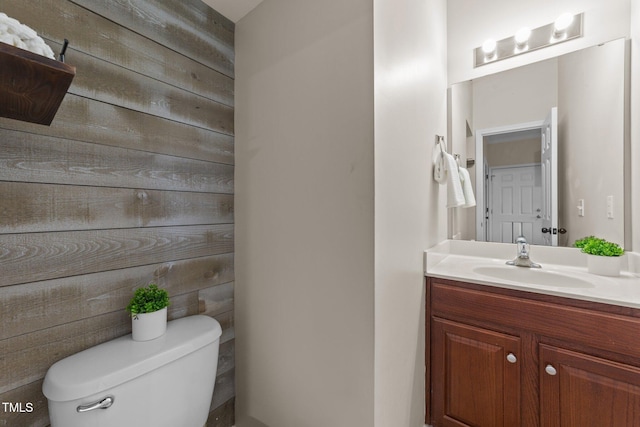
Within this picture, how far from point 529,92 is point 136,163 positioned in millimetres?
2169

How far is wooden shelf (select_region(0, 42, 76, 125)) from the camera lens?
0.61m

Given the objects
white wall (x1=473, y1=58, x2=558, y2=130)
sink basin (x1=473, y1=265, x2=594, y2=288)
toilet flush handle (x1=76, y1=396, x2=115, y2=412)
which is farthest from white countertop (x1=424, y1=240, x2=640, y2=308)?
toilet flush handle (x1=76, y1=396, x2=115, y2=412)

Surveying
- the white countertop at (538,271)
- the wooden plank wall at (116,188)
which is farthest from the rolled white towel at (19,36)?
the white countertop at (538,271)

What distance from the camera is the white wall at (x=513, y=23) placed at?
4.90ft

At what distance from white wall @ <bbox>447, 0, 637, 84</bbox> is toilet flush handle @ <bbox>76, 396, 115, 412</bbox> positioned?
95.6 inches

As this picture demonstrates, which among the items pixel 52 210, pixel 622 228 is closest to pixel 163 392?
pixel 52 210

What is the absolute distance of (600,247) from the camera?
138cm

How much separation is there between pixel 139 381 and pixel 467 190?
6.37 feet

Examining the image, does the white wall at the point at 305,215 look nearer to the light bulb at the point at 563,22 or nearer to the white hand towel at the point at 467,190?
the white hand towel at the point at 467,190

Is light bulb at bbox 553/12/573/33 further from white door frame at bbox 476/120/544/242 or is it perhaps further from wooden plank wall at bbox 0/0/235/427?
wooden plank wall at bbox 0/0/235/427

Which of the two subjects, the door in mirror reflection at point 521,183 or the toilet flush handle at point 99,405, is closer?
the toilet flush handle at point 99,405

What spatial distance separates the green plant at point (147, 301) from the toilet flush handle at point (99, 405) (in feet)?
0.86

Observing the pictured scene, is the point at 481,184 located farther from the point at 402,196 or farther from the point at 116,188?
the point at 116,188

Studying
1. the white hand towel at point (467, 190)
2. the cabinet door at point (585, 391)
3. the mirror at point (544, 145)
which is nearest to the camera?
the cabinet door at point (585, 391)
